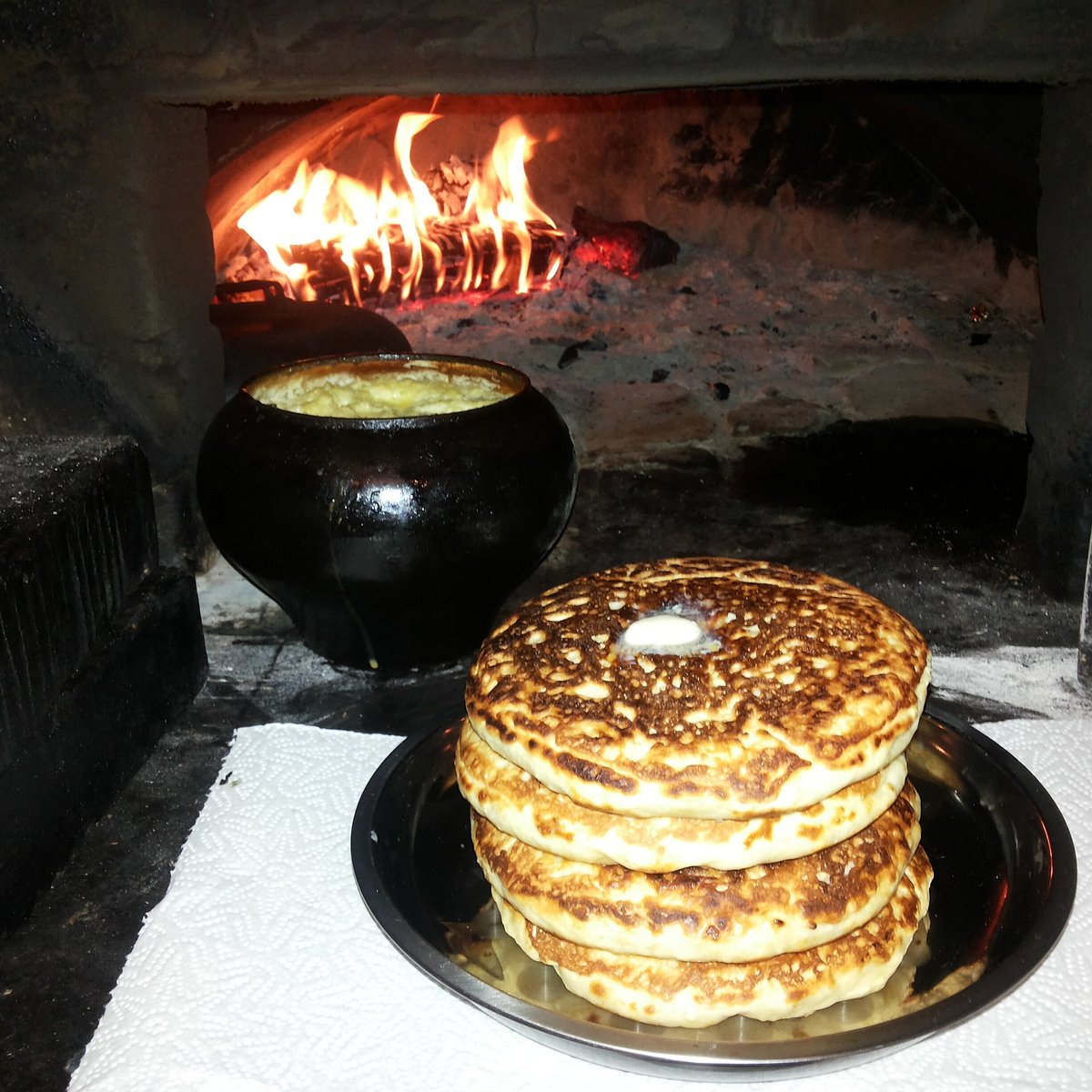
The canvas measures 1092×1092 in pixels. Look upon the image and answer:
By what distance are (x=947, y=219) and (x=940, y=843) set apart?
11.6 feet

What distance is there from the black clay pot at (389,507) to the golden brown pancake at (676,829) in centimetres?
85

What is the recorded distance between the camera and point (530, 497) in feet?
6.79

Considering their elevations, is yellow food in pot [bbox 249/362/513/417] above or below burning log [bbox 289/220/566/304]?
above

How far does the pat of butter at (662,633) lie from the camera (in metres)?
1.23

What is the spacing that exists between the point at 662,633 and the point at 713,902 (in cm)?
29

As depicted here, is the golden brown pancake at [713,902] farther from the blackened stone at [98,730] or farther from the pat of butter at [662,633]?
the blackened stone at [98,730]

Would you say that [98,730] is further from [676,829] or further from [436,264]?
[436,264]

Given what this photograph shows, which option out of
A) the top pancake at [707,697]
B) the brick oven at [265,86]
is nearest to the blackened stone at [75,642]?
the brick oven at [265,86]

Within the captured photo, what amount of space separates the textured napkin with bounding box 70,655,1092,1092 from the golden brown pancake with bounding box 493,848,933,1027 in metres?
0.10

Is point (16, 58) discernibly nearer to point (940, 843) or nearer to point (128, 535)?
point (128, 535)

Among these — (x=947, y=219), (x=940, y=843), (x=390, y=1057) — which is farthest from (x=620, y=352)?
(x=390, y=1057)

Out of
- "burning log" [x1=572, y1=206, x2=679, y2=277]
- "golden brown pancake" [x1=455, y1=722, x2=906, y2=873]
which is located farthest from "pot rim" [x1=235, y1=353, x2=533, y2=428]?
"burning log" [x1=572, y1=206, x2=679, y2=277]

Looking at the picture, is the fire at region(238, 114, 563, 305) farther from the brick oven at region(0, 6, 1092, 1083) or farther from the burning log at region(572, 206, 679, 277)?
the brick oven at region(0, 6, 1092, 1083)

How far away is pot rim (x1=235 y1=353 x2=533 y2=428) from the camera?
1.96 metres
